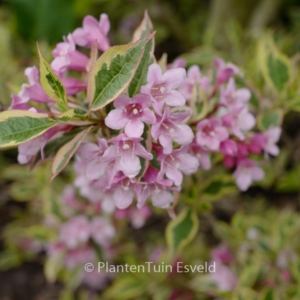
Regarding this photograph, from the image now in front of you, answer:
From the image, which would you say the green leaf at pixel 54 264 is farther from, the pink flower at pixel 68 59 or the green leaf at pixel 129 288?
the pink flower at pixel 68 59

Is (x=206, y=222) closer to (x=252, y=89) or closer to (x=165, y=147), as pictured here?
(x=252, y=89)

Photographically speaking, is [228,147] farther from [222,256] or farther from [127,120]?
[222,256]

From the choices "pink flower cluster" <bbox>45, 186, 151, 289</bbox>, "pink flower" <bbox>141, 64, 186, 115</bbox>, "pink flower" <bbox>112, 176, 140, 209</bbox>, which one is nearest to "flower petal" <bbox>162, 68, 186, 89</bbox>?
"pink flower" <bbox>141, 64, 186, 115</bbox>

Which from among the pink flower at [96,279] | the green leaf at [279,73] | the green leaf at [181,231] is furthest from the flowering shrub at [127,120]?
the pink flower at [96,279]

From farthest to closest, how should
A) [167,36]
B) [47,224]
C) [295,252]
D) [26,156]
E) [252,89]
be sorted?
1. [167,36]
2. [47,224]
3. [295,252]
4. [252,89]
5. [26,156]

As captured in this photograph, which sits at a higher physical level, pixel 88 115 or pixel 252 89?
pixel 252 89

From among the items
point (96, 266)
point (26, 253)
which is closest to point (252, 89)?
point (96, 266)
